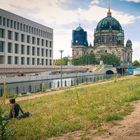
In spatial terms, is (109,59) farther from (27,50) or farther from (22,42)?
(22,42)

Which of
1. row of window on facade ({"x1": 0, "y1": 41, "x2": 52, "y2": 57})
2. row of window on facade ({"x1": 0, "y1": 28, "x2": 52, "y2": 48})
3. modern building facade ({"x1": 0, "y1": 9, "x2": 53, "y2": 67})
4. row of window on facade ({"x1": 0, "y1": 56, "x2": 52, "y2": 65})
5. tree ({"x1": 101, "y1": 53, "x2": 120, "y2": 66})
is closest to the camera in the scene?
modern building facade ({"x1": 0, "y1": 9, "x2": 53, "y2": 67})

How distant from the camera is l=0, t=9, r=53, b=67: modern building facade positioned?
3729 inches

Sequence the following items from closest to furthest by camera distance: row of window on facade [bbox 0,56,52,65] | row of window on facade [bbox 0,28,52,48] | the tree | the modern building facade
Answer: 1. the modern building facade
2. row of window on facade [bbox 0,28,52,48]
3. row of window on facade [bbox 0,56,52,65]
4. the tree

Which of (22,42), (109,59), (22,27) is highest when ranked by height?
(22,27)

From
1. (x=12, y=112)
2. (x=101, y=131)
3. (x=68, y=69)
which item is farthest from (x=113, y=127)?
(x=68, y=69)

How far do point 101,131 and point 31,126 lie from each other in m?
4.15

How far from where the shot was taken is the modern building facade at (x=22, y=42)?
94.7 meters

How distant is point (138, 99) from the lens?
95.9ft

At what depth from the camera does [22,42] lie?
346 ft

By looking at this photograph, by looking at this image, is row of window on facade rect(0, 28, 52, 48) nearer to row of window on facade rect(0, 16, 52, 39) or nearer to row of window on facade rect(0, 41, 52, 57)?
row of window on facade rect(0, 16, 52, 39)

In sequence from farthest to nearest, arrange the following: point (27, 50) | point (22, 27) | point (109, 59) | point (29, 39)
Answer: point (109, 59) < point (29, 39) < point (27, 50) < point (22, 27)

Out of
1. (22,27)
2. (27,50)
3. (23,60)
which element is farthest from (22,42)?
(23,60)

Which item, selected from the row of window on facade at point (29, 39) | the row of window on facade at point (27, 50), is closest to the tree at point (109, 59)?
the row of window on facade at point (29, 39)

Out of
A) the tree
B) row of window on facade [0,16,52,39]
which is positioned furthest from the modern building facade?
the tree
